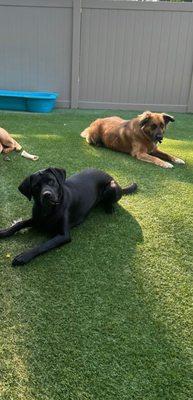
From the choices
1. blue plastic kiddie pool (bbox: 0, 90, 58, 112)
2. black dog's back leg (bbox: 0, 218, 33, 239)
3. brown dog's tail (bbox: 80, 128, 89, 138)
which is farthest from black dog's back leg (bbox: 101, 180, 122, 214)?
blue plastic kiddie pool (bbox: 0, 90, 58, 112)

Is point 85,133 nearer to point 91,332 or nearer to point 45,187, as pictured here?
point 45,187

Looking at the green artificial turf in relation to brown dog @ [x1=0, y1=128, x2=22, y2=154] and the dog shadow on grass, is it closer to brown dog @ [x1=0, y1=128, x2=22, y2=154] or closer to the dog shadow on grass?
the dog shadow on grass

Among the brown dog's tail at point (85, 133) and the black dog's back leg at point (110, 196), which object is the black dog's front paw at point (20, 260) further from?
the brown dog's tail at point (85, 133)

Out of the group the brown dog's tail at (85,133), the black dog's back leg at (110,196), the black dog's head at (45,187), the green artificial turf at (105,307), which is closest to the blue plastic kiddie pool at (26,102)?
the brown dog's tail at (85,133)

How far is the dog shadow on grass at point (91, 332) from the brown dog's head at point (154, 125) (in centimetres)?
232

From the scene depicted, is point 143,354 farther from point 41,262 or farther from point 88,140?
point 88,140

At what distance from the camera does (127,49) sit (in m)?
8.04

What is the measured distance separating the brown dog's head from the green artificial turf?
1.15 meters

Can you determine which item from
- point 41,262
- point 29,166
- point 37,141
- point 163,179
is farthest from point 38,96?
point 41,262

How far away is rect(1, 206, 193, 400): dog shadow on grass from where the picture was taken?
1743 mm

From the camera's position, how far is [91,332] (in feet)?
6.69

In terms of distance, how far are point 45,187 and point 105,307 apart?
91 centimetres

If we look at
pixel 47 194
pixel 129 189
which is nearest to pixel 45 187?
pixel 47 194

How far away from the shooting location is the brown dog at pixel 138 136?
4836mm
